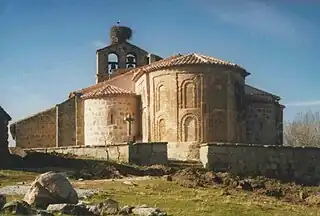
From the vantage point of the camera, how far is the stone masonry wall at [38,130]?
44.5 meters

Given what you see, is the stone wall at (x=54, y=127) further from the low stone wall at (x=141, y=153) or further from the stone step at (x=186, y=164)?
the stone step at (x=186, y=164)

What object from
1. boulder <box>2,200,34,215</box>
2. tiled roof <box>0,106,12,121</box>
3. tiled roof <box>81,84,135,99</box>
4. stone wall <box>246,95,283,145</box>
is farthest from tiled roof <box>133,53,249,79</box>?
boulder <box>2,200,34,215</box>

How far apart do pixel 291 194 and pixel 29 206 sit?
12.6 meters

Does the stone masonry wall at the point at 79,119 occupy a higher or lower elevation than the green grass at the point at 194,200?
higher

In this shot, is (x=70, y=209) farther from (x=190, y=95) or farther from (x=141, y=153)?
(x=190, y=95)

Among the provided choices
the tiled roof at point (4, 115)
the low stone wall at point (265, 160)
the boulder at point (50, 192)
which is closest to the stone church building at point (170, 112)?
the low stone wall at point (265, 160)

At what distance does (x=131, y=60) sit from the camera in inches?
1954

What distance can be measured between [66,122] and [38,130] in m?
2.48

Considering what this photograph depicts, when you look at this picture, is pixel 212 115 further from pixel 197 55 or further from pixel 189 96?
pixel 197 55

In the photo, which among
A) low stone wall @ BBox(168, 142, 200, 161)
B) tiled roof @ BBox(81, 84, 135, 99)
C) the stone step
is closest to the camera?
the stone step

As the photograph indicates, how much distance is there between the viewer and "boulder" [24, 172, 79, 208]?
45.8 ft

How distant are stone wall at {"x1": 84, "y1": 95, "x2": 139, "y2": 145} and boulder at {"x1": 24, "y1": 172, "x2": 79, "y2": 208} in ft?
76.6

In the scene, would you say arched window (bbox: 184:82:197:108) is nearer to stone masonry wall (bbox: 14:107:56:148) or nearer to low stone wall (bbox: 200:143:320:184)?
low stone wall (bbox: 200:143:320:184)

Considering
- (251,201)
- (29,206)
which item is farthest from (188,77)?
(29,206)
